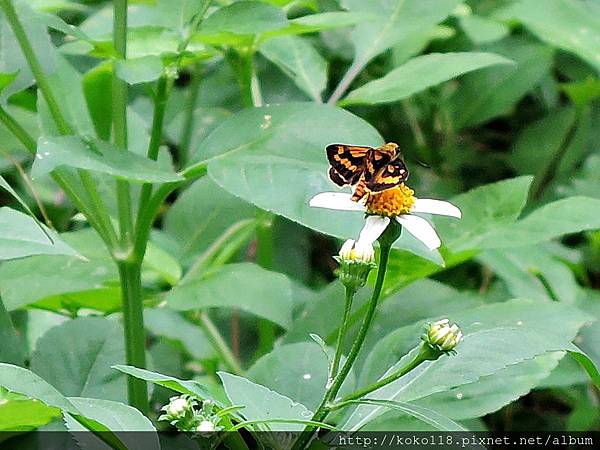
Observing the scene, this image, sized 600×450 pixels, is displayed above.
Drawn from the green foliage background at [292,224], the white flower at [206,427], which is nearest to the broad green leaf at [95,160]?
the green foliage background at [292,224]

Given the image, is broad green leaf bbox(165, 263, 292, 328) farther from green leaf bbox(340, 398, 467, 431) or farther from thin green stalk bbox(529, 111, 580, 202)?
thin green stalk bbox(529, 111, 580, 202)

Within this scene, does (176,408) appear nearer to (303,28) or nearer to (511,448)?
(303,28)

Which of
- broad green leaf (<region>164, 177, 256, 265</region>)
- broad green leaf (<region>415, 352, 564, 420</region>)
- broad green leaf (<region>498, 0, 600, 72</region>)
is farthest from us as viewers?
broad green leaf (<region>498, 0, 600, 72</region>)

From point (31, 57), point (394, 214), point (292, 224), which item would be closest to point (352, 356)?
point (394, 214)

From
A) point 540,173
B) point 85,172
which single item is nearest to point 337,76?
point 540,173

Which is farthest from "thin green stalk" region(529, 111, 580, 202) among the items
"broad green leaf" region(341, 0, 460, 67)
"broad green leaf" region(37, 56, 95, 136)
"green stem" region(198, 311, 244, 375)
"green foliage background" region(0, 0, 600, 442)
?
"broad green leaf" region(37, 56, 95, 136)

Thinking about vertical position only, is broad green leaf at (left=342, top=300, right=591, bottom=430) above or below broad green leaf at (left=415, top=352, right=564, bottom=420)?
above
